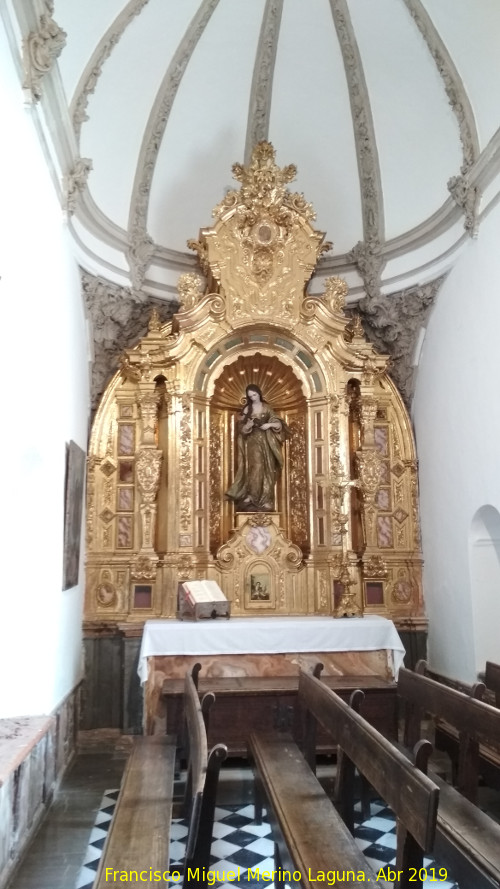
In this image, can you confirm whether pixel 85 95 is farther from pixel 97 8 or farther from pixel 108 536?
pixel 108 536

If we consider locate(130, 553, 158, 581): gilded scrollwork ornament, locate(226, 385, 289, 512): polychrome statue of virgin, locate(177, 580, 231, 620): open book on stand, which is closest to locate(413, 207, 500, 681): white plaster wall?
locate(226, 385, 289, 512): polychrome statue of virgin

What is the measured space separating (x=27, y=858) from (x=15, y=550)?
7.44 feet

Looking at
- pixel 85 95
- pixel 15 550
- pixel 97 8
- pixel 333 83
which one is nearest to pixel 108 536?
pixel 15 550

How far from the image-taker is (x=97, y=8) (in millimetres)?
7469

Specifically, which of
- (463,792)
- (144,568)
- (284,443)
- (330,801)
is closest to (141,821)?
(330,801)

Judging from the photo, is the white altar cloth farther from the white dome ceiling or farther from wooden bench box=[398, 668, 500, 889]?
the white dome ceiling

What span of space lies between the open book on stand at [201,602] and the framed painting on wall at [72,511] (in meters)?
1.26

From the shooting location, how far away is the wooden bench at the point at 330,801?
10.5ft

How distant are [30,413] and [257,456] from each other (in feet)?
14.0

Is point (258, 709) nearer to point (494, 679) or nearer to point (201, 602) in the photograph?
point (201, 602)

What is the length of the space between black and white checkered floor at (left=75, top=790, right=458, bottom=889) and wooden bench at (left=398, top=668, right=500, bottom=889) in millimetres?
735

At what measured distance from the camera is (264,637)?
25.1ft

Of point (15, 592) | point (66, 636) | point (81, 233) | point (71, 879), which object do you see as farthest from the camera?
point (81, 233)

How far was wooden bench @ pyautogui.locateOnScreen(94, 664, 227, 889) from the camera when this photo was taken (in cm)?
343
